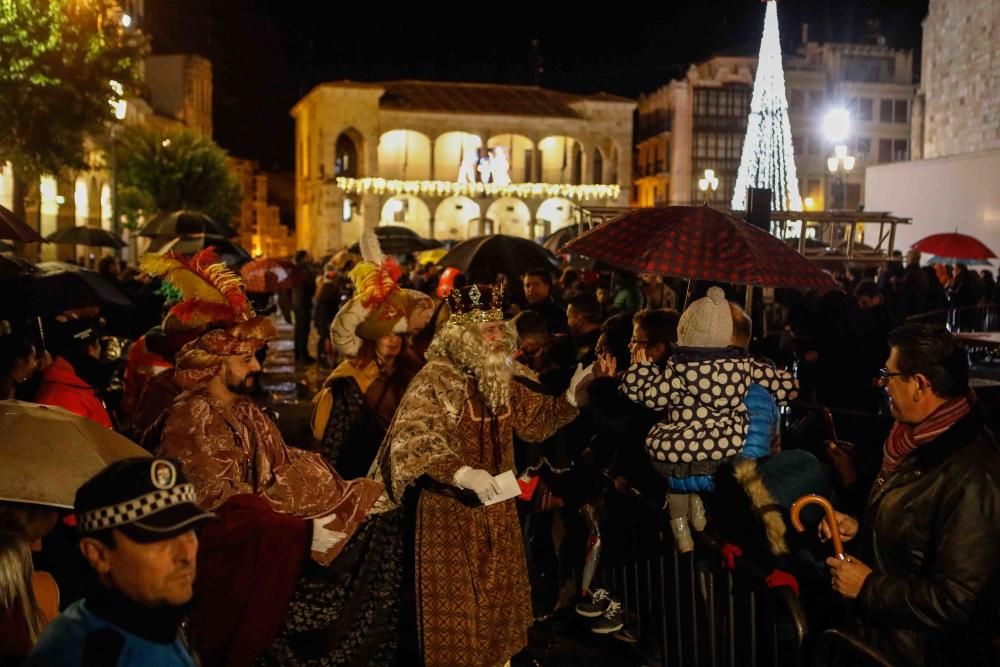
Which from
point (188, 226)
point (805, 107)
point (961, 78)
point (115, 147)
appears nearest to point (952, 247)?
point (188, 226)

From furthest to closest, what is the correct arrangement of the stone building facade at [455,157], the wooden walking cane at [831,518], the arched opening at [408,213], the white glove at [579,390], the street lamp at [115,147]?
the arched opening at [408,213], the stone building facade at [455,157], the street lamp at [115,147], the white glove at [579,390], the wooden walking cane at [831,518]

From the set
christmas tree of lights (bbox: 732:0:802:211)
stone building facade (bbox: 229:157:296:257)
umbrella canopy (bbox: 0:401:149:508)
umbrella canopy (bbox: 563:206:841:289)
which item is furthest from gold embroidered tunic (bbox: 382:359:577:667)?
stone building facade (bbox: 229:157:296:257)

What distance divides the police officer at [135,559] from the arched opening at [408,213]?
59.8m

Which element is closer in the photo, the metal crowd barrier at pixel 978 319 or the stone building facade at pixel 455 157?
the metal crowd barrier at pixel 978 319

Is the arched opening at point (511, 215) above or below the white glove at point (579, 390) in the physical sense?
above

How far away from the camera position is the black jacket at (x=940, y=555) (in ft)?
10.6

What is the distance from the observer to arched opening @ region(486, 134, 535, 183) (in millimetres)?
65375

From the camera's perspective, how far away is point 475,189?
204 ft

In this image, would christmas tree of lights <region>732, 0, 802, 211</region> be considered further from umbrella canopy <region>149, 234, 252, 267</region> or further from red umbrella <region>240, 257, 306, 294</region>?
umbrella canopy <region>149, 234, 252, 267</region>

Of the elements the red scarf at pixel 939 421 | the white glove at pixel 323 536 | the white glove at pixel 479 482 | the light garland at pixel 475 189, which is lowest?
the white glove at pixel 323 536

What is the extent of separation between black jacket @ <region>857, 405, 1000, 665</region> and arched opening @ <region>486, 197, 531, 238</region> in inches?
2380

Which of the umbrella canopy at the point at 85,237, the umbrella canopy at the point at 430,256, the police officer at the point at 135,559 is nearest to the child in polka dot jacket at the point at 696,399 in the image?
the police officer at the point at 135,559

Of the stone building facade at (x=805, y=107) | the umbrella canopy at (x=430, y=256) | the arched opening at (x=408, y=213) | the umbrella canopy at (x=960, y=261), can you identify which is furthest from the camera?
the stone building facade at (x=805, y=107)

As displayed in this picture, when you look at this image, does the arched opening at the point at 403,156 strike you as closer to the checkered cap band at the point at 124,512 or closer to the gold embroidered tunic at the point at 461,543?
the gold embroidered tunic at the point at 461,543
